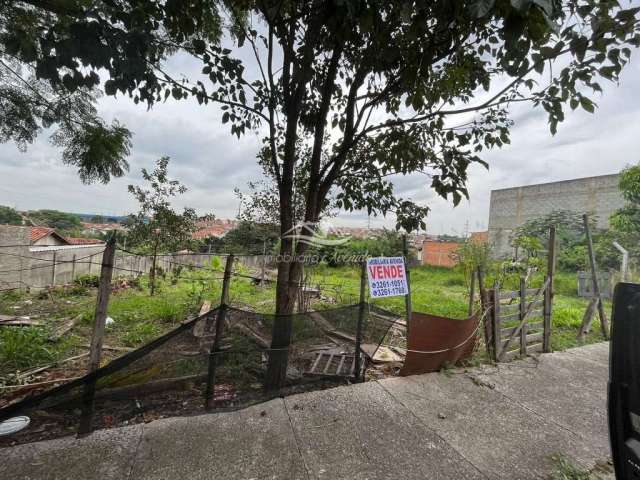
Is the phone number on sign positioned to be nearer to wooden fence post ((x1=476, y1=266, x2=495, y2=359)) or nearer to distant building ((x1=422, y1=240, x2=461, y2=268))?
wooden fence post ((x1=476, y1=266, x2=495, y2=359))

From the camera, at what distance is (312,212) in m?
3.12

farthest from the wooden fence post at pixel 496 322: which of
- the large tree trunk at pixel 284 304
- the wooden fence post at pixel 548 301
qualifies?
the large tree trunk at pixel 284 304

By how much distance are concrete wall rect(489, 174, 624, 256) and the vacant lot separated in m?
11.2

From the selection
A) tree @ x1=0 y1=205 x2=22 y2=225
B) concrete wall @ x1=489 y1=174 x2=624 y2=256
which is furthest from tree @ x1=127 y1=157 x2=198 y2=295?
concrete wall @ x1=489 y1=174 x2=624 y2=256

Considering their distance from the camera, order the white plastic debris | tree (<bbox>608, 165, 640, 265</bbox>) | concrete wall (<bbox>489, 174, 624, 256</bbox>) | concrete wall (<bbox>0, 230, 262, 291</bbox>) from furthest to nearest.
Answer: concrete wall (<bbox>489, 174, 624, 256</bbox>) < tree (<bbox>608, 165, 640, 265</bbox>) < concrete wall (<bbox>0, 230, 262, 291</bbox>) < the white plastic debris

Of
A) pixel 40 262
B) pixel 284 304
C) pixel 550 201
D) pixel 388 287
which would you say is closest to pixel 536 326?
pixel 388 287

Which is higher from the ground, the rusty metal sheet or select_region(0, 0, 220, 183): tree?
select_region(0, 0, 220, 183): tree

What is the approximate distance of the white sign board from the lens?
328 cm

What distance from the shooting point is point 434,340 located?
319cm

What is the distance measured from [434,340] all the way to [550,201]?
78.4ft

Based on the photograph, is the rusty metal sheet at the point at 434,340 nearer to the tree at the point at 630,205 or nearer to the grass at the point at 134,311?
the grass at the point at 134,311

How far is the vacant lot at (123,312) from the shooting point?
3.68 meters

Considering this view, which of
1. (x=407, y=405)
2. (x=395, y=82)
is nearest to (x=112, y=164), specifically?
(x=395, y=82)

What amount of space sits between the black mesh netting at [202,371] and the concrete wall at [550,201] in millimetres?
16213
